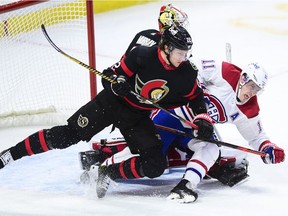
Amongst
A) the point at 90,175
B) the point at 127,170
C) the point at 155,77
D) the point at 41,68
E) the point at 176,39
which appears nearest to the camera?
the point at 176,39

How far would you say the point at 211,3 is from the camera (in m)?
7.45

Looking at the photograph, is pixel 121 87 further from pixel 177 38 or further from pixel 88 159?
pixel 88 159

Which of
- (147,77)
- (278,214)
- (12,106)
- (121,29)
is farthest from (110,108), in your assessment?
(121,29)

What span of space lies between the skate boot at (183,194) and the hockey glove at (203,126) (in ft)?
0.71

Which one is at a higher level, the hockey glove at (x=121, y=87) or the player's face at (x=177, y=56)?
the player's face at (x=177, y=56)

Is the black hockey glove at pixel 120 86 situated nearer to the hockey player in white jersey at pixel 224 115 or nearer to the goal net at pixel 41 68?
the hockey player in white jersey at pixel 224 115

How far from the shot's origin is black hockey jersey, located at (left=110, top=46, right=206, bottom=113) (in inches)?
137

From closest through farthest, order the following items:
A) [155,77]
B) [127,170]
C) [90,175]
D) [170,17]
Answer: [155,77]
[127,170]
[90,175]
[170,17]

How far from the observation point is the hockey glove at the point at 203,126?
3539mm

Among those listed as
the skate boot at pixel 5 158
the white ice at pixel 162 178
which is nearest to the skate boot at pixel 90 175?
the white ice at pixel 162 178

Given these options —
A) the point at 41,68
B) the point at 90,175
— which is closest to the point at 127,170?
the point at 90,175

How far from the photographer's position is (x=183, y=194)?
3.46m

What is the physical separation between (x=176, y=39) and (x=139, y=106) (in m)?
0.36

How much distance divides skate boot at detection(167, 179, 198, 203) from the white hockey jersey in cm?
43
